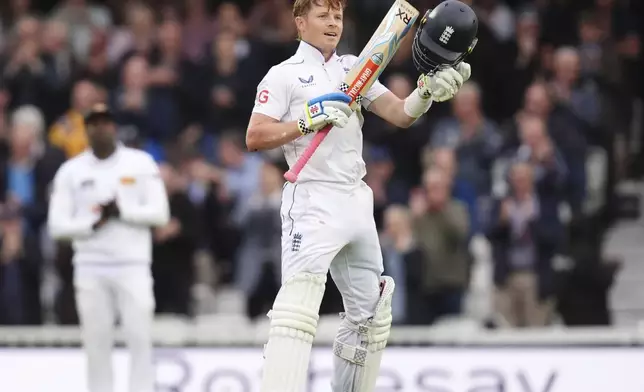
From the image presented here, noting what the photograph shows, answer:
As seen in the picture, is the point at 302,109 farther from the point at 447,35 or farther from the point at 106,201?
the point at 106,201

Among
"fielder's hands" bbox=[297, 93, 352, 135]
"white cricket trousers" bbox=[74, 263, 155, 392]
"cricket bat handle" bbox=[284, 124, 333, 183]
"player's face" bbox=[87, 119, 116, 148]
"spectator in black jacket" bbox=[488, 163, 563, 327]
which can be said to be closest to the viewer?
"fielder's hands" bbox=[297, 93, 352, 135]

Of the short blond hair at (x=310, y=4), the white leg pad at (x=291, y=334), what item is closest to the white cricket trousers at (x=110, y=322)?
the white leg pad at (x=291, y=334)

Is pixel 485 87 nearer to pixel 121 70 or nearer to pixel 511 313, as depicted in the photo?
pixel 511 313

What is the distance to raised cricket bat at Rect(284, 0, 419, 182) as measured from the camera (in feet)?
21.0

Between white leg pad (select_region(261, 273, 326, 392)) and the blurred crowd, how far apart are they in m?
4.73

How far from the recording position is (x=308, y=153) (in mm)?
6402

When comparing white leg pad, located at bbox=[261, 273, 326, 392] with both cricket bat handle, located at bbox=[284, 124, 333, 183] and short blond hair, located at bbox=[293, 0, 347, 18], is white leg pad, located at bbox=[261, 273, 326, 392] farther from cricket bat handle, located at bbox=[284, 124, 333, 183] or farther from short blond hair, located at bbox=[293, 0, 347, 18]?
short blond hair, located at bbox=[293, 0, 347, 18]

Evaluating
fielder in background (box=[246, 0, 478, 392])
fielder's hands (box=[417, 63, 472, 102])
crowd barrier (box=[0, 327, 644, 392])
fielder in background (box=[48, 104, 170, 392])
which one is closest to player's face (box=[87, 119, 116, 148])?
fielder in background (box=[48, 104, 170, 392])

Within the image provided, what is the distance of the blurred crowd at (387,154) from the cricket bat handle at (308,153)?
4.73 m

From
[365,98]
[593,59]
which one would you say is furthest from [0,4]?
[365,98]

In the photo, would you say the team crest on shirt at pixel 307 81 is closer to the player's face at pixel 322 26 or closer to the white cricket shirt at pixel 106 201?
the player's face at pixel 322 26

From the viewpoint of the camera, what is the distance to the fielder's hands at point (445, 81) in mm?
6332

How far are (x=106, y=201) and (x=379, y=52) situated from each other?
3.34m

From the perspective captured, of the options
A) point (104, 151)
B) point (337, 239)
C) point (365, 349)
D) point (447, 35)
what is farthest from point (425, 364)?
point (447, 35)
